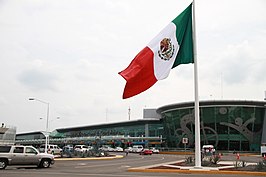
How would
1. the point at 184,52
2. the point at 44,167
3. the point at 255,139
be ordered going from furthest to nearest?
1. the point at 255,139
2. the point at 44,167
3. the point at 184,52

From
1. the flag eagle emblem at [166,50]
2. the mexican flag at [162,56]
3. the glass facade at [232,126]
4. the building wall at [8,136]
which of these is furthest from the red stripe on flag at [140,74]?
the building wall at [8,136]

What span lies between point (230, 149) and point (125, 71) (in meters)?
65.0

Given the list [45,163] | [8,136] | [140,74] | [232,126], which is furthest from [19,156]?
[8,136]

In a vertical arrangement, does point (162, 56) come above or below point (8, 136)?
above

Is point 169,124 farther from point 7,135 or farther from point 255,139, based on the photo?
point 7,135

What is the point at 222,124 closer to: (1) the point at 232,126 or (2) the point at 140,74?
(1) the point at 232,126

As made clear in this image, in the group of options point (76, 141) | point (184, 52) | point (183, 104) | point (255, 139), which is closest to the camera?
point (184, 52)

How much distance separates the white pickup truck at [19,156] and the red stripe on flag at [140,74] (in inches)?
402

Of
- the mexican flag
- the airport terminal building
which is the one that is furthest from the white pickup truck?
the airport terminal building

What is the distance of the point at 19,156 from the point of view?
25.0 metres

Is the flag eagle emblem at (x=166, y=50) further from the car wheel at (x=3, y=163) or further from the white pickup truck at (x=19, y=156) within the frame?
the car wheel at (x=3, y=163)

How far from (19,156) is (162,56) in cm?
1276

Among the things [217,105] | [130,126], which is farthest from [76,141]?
[217,105]

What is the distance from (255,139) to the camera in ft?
259
